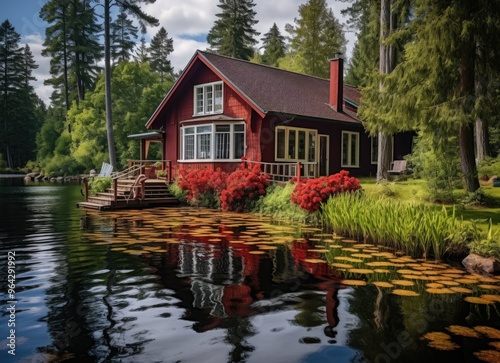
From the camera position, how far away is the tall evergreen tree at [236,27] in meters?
43.0

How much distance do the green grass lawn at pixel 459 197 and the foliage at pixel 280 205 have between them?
282 centimetres

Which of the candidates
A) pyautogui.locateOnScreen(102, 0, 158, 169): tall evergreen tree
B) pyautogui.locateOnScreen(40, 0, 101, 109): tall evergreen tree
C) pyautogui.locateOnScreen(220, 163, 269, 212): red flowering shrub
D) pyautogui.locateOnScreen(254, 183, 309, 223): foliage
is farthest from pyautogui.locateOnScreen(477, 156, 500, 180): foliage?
pyautogui.locateOnScreen(40, 0, 101, 109): tall evergreen tree

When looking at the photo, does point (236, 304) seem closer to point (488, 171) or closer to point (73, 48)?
point (488, 171)

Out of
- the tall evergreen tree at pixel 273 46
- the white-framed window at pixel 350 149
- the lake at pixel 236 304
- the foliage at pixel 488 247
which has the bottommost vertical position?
the lake at pixel 236 304

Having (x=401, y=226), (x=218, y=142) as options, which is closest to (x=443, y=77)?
(x=401, y=226)

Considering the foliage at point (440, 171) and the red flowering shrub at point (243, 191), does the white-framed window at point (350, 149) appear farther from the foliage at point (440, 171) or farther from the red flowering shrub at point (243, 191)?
the foliage at point (440, 171)

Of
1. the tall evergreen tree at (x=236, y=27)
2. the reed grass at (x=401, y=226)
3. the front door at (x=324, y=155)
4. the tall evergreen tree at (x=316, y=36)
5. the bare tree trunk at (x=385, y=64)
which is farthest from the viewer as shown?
the tall evergreen tree at (x=236, y=27)

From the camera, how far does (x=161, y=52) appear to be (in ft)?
196

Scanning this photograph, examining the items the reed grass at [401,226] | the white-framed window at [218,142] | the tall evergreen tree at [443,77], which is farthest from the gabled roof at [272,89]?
the reed grass at [401,226]

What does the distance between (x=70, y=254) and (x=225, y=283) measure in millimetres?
3343

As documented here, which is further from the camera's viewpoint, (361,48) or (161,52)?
(161,52)

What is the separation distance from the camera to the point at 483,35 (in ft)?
35.4

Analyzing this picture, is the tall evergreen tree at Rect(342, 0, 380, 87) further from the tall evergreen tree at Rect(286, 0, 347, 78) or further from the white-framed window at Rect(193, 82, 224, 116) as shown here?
the white-framed window at Rect(193, 82, 224, 116)

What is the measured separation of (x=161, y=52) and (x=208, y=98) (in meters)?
42.8
